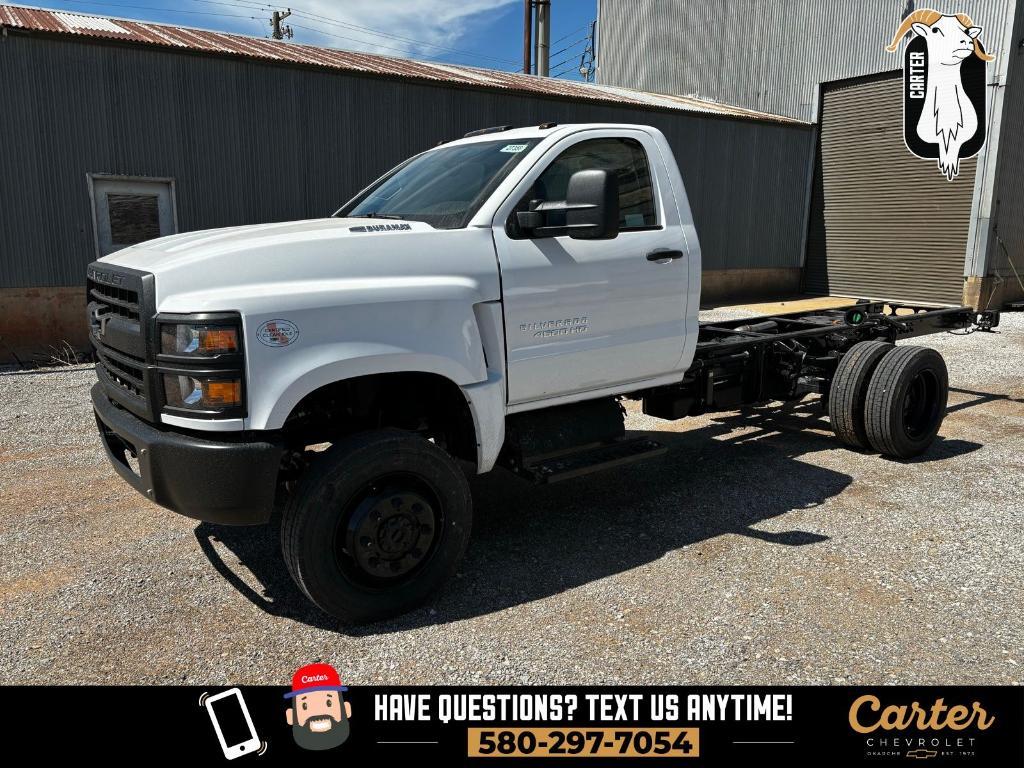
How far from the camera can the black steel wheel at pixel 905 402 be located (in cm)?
596

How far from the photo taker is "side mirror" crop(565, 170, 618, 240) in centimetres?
382

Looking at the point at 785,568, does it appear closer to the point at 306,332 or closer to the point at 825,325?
the point at 306,332

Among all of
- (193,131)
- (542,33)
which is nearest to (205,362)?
(193,131)

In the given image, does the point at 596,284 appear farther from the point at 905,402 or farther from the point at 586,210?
the point at 905,402

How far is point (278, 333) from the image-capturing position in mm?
3230

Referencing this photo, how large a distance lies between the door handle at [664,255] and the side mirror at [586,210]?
0.59 m

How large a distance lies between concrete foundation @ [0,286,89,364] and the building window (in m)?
0.82

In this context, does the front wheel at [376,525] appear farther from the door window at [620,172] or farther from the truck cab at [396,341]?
the door window at [620,172]

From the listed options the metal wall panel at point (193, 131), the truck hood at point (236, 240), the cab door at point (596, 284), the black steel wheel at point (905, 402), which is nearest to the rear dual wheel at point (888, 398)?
the black steel wheel at point (905, 402)

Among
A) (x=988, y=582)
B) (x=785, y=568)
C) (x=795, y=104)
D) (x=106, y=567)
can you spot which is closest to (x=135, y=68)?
(x=106, y=567)

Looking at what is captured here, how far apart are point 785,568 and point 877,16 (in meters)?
16.5

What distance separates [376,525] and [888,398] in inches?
165

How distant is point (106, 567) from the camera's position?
4.23 metres

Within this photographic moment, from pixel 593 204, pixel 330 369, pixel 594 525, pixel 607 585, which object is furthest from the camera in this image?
pixel 594 525
